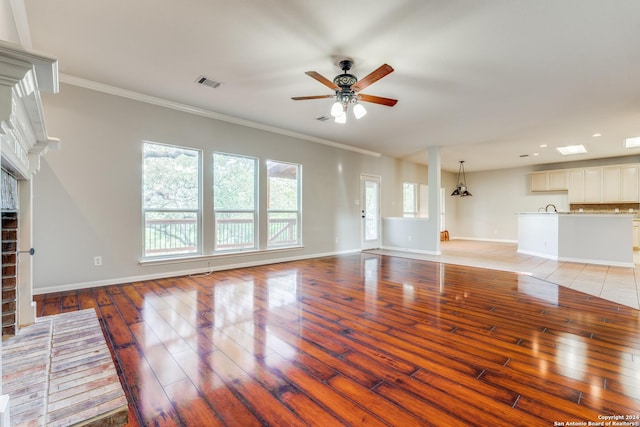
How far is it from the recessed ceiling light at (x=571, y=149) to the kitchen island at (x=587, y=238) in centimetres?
209

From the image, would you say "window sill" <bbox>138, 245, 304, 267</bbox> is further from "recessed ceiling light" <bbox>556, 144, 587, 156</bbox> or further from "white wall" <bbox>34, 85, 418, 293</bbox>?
"recessed ceiling light" <bbox>556, 144, 587, 156</bbox>

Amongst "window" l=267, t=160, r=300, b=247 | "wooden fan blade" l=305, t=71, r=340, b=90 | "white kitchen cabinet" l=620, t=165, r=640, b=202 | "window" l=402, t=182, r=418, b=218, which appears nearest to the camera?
"wooden fan blade" l=305, t=71, r=340, b=90

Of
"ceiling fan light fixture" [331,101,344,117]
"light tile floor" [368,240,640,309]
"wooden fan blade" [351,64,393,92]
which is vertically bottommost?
"light tile floor" [368,240,640,309]

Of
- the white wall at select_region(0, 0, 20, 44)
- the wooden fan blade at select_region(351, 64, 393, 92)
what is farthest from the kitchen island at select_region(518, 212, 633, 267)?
the white wall at select_region(0, 0, 20, 44)

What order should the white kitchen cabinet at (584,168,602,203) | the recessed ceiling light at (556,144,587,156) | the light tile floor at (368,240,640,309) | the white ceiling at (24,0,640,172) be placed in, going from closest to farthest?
the white ceiling at (24,0,640,172)
the light tile floor at (368,240,640,309)
the recessed ceiling light at (556,144,587,156)
the white kitchen cabinet at (584,168,602,203)

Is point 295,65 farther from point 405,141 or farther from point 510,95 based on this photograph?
point 405,141

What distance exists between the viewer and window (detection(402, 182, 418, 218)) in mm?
9172

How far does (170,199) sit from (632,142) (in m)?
9.67

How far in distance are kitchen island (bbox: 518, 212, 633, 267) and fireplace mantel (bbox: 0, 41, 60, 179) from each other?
7.80 metres

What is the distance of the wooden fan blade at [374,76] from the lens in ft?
8.80

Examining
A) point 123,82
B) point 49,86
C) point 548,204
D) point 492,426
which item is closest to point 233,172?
point 123,82

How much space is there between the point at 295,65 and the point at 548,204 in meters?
9.74

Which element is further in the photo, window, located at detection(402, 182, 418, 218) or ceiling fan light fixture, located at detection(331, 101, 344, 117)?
window, located at detection(402, 182, 418, 218)

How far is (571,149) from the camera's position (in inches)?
297
